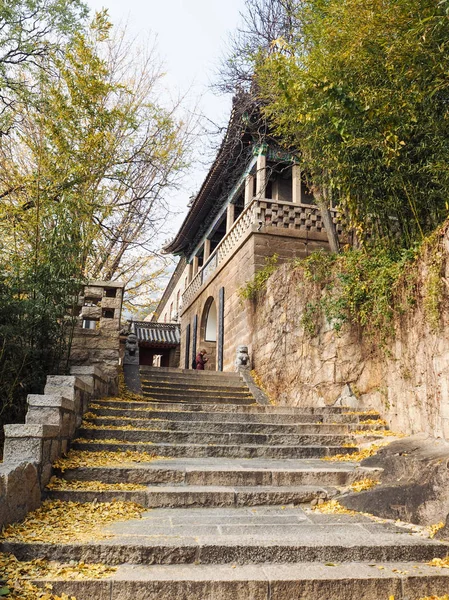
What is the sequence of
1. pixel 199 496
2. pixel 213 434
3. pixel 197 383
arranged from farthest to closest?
pixel 197 383 → pixel 213 434 → pixel 199 496

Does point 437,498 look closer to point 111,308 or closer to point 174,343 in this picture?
point 111,308

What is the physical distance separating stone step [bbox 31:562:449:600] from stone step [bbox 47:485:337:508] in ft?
3.51

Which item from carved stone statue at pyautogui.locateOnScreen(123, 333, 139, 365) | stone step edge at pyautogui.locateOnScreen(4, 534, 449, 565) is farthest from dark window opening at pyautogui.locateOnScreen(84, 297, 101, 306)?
stone step edge at pyautogui.locateOnScreen(4, 534, 449, 565)

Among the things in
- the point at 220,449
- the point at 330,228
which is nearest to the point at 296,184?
the point at 330,228

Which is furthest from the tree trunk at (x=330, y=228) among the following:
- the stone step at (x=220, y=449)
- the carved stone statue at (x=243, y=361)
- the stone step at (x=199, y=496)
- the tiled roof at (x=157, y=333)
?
the tiled roof at (x=157, y=333)

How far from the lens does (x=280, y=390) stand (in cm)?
944

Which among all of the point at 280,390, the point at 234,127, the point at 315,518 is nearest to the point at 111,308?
the point at 280,390

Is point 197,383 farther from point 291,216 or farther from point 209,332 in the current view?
point 209,332

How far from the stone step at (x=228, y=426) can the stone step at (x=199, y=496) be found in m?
1.55

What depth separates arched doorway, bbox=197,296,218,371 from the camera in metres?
16.8

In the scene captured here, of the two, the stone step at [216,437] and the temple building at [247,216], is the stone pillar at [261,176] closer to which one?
the temple building at [247,216]

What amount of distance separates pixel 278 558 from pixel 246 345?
8.61 m

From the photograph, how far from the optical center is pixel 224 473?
14.2 feet

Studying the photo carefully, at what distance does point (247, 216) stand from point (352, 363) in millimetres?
6157
